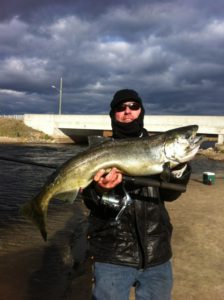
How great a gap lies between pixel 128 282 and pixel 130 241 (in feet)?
1.31

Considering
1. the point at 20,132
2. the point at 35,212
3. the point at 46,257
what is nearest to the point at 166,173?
the point at 35,212

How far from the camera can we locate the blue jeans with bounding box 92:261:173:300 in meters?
3.86

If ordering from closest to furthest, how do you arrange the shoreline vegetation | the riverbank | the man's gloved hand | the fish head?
the fish head < the man's gloved hand < the shoreline vegetation < the riverbank

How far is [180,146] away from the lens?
3980 mm

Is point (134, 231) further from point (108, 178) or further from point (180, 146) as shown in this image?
point (180, 146)

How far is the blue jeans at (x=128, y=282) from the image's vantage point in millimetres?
3861

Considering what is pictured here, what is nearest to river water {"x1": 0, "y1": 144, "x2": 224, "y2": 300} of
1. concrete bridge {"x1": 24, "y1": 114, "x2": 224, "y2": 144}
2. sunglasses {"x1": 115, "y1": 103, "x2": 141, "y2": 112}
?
sunglasses {"x1": 115, "y1": 103, "x2": 141, "y2": 112}

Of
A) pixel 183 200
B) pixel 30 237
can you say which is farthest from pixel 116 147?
pixel 183 200

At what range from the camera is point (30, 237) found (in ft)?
41.4

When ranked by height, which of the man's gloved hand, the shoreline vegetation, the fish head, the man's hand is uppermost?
the fish head

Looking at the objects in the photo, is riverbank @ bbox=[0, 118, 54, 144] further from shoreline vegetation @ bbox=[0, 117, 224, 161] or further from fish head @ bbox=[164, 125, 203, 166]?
fish head @ bbox=[164, 125, 203, 166]

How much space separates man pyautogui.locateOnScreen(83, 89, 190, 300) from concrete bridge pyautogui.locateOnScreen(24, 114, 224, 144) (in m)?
59.1

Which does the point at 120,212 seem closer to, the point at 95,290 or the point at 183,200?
the point at 95,290

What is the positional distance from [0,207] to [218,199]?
30.5ft
